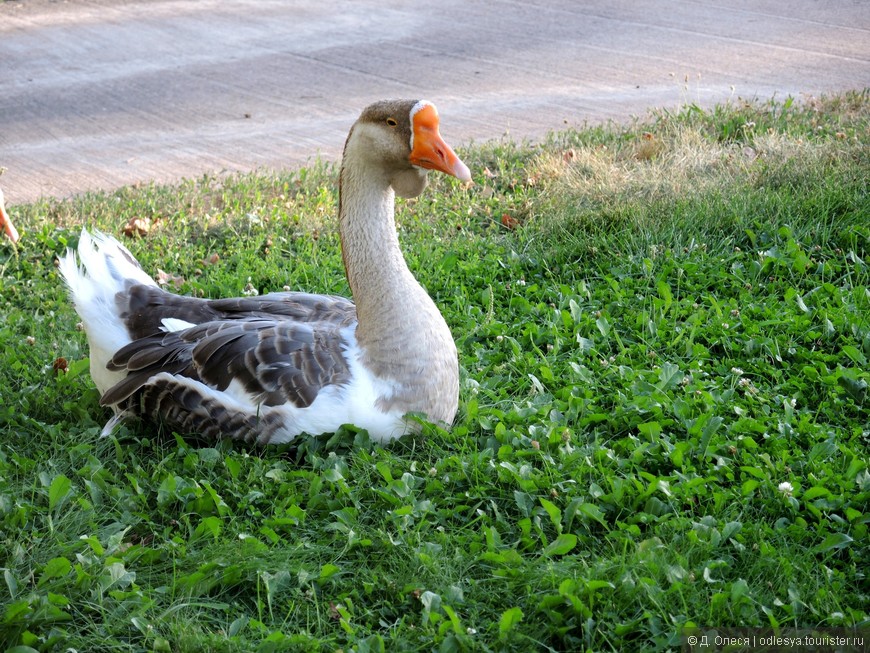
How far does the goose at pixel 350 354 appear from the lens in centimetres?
396

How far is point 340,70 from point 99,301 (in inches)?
263

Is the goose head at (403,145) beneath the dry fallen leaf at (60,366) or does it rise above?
above

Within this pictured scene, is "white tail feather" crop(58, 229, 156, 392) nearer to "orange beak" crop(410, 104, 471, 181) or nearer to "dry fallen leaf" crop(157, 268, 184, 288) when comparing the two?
"dry fallen leaf" crop(157, 268, 184, 288)

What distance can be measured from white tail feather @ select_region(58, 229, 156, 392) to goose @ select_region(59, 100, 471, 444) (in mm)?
137

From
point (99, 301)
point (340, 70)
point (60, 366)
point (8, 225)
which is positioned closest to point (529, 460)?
point (99, 301)

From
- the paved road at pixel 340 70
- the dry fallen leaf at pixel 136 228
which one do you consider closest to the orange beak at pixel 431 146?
the dry fallen leaf at pixel 136 228

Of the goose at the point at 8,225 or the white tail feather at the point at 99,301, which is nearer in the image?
the white tail feather at the point at 99,301

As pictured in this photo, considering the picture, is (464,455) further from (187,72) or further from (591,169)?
(187,72)

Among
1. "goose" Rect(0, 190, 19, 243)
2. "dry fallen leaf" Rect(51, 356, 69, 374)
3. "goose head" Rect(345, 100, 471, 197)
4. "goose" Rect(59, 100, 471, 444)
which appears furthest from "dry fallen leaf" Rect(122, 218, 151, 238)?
"goose head" Rect(345, 100, 471, 197)

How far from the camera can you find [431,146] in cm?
393

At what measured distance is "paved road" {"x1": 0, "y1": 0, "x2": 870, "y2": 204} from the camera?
8617mm

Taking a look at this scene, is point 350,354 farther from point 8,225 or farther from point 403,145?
point 8,225

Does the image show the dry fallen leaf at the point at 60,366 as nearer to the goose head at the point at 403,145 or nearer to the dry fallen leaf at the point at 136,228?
the dry fallen leaf at the point at 136,228

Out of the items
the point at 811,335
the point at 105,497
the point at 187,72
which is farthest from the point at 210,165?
the point at 811,335
